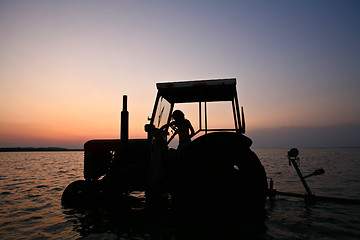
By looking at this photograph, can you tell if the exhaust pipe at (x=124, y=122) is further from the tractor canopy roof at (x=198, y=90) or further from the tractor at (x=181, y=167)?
the tractor canopy roof at (x=198, y=90)

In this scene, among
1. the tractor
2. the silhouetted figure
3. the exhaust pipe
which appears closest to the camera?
the tractor

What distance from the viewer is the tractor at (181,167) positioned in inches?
129

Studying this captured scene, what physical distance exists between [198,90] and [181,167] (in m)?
1.65

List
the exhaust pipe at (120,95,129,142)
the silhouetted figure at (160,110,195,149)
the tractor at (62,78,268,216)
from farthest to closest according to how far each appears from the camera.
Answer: the silhouetted figure at (160,110,195,149)
the exhaust pipe at (120,95,129,142)
the tractor at (62,78,268,216)

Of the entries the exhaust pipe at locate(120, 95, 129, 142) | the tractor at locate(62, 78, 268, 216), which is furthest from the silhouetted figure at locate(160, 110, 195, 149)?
the exhaust pipe at locate(120, 95, 129, 142)

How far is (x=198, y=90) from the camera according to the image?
4.44 m

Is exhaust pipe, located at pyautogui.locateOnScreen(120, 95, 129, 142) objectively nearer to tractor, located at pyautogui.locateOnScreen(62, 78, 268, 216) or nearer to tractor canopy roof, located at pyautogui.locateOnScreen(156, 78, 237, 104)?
tractor, located at pyautogui.locateOnScreen(62, 78, 268, 216)

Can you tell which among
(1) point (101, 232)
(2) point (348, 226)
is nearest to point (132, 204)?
(1) point (101, 232)

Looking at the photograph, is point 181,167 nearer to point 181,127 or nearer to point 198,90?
point 181,127

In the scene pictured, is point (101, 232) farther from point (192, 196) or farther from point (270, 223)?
point (270, 223)

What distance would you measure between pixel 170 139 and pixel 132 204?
175cm

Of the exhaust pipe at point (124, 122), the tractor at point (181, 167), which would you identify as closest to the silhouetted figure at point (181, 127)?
the tractor at point (181, 167)

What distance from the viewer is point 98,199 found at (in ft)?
15.3

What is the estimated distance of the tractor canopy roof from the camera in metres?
3.89
